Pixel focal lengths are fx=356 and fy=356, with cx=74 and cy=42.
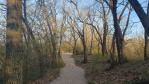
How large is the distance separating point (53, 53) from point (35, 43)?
482 inches

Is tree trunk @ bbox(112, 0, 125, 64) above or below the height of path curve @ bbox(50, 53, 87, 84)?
above

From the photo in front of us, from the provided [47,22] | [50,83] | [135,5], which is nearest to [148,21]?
[135,5]

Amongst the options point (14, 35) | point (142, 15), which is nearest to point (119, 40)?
point (142, 15)

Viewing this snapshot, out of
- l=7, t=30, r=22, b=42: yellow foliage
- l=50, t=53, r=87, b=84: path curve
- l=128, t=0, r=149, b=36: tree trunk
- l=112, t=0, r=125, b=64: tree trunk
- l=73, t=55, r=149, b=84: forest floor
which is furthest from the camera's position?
l=112, t=0, r=125, b=64: tree trunk

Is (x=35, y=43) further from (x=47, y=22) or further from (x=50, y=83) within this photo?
(x=47, y=22)

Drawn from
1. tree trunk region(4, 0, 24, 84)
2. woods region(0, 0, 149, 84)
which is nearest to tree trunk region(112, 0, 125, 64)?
woods region(0, 0, 149, 84)

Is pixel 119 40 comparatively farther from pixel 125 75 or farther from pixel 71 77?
pixel 125 75

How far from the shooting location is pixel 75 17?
178 ft

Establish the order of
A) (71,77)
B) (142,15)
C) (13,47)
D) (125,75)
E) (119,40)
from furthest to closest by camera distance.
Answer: (119,40), (71,77), (125,75), (142,15), (13,47)

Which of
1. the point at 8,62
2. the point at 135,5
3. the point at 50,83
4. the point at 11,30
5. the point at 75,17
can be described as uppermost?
the point at 75,17

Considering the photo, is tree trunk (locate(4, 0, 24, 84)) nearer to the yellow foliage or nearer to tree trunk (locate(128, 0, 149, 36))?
the yellow foliage

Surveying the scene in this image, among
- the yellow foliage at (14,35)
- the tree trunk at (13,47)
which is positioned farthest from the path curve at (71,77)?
the yellow foliage at (14,35)

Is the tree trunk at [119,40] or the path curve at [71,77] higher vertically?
the tree trunk at [119,40]

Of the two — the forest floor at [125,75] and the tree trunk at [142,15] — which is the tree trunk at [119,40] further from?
the tree trunk at [142,15]
